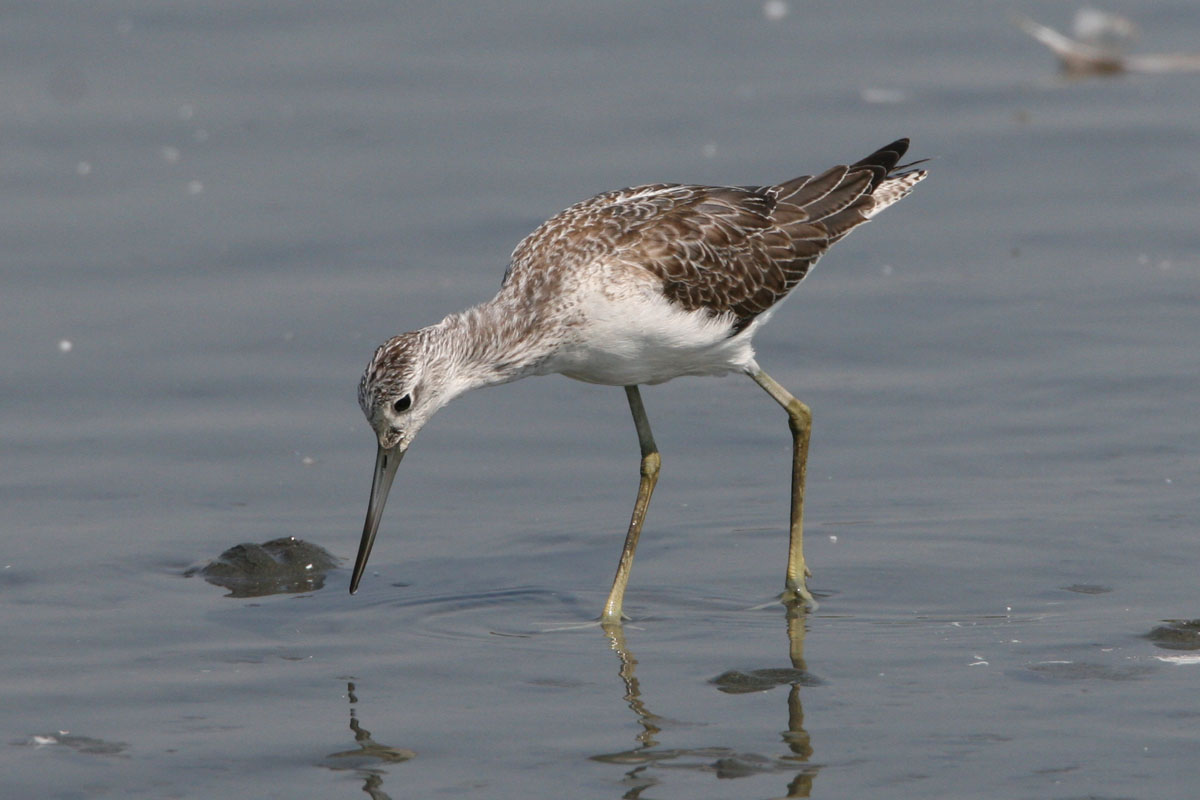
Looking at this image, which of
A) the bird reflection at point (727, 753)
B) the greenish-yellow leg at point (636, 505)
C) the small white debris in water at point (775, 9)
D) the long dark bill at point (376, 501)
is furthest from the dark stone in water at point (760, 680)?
the small white debris in water at point (775, 9)

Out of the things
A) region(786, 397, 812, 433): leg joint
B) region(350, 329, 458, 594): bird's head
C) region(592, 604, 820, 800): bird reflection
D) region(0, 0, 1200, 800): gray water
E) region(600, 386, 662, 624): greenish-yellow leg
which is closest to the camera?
region(592, 604, 820, 800): bird reflection

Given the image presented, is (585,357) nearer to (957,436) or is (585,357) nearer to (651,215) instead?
(651,215)

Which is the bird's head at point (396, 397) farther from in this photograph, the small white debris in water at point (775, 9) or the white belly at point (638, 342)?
the small white debris in water at point (775, 9)

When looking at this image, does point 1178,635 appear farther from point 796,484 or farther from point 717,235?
point 717,235

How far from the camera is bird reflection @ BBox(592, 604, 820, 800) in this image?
21.2 feet

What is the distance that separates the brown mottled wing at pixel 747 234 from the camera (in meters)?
8.91

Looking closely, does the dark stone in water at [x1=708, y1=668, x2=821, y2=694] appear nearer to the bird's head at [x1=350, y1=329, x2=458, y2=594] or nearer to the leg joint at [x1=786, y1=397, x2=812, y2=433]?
the bird's head at [x1=350, y1=329, x2=458, y2=594]

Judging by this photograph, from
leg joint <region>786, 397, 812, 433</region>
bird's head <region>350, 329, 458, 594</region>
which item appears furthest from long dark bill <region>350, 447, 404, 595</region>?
leg joint <region>786, 397, 812, 433</region>

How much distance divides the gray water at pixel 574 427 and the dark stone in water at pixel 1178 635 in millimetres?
82

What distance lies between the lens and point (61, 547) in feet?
28.3

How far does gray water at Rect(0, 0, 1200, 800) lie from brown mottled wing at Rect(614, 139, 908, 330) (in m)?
1.02

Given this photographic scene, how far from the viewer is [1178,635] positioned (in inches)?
296

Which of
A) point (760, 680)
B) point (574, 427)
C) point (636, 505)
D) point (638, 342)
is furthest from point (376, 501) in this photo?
point (574, 427)

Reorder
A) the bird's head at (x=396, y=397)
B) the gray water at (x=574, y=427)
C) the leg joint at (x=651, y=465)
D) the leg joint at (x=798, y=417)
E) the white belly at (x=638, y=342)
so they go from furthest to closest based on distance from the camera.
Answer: the leg joint at (x=798, y=417)
the leg joint at (x=651, y=465)
the white belly at (x=638, y=342)
the bird's head at (x=396, y=397)
the gray water at (x=574, y=427)
